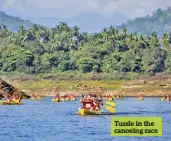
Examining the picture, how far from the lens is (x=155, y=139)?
225ft

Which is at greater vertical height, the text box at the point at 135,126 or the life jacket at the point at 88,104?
the life jacket at the point at 88,104

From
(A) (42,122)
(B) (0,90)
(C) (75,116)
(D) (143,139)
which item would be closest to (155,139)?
(D) (143,139)

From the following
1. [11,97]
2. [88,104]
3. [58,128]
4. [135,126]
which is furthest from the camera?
[11,97]

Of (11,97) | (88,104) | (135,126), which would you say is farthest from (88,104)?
(11,97)

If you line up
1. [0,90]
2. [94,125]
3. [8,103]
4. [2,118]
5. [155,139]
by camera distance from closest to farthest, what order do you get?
1. [155,139]
2. [94,125]
3. [2,118]
4. [8,103]
5. [0,90]

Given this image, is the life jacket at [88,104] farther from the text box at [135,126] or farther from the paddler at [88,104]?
the text box at [135,126]

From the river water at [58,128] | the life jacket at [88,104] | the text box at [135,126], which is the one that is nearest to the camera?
the text box at [135,126]

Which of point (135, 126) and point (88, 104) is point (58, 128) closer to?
point (88, 104)

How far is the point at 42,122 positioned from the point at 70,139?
23653 mm

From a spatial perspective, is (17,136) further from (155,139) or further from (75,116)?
(75,116)

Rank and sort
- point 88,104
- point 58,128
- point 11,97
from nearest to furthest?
point 58,128 → point 88,104 → point 11,97

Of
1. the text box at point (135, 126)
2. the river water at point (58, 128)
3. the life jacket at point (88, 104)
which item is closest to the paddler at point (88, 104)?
the life jacket at point (88, 104)

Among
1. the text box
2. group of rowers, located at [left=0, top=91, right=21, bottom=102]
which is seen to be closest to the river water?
the text box

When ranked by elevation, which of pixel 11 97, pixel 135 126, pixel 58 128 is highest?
pixel 11 97
